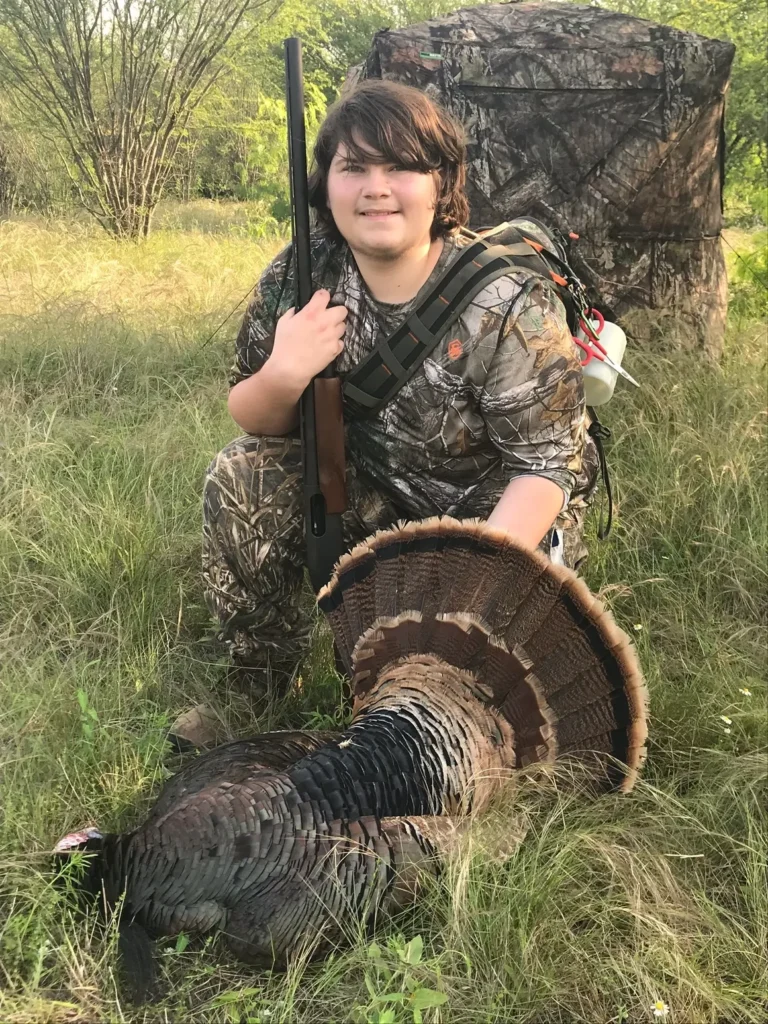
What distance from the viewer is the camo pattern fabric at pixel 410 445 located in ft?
7.50

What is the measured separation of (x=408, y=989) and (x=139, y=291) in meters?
5.66

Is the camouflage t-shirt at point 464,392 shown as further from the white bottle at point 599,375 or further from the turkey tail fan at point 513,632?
the turkey tail fan at point 513,632

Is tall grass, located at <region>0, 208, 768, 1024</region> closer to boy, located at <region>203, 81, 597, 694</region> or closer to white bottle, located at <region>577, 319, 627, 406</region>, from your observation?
boy, located at <region>203, 81, 597, 694</region>

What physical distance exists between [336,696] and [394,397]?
0.97 metres

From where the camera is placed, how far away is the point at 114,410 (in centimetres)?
441

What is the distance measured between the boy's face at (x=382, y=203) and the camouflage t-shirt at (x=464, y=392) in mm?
171

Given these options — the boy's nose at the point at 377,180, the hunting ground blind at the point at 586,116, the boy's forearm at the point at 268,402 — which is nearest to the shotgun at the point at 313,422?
the boy's forearm at the point at 268,402

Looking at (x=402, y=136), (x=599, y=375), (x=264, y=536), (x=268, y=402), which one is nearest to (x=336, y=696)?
(x=264, y=536)

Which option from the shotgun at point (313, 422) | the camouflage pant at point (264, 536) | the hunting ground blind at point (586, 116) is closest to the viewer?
the shotgun at point (313, 422)

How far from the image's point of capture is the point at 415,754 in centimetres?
170

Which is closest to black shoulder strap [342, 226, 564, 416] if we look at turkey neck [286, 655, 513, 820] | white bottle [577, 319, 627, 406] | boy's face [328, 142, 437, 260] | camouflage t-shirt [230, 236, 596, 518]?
camouflage t-shirt [230, 236, 596, 518]

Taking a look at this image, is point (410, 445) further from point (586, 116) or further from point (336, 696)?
point (586, 116)

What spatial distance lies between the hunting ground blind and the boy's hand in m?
2.25

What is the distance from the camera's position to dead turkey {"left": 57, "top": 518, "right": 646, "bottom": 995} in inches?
62.8
